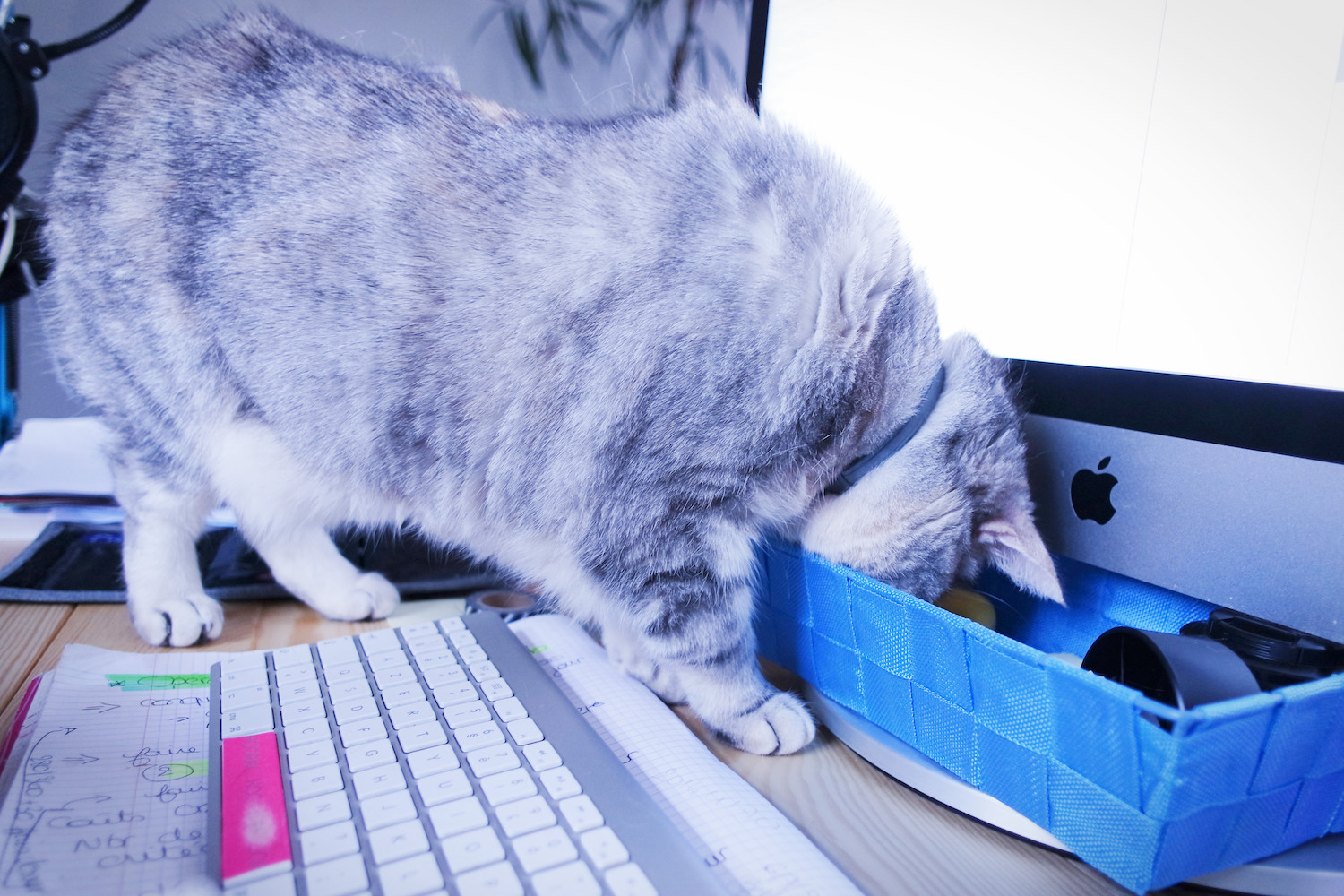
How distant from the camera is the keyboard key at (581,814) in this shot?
0.48m

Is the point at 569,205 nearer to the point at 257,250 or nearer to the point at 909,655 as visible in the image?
the point at 257,250

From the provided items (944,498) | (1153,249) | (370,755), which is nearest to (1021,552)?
(944,498)

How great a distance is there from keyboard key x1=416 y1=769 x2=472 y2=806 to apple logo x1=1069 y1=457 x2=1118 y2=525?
583 millimetres

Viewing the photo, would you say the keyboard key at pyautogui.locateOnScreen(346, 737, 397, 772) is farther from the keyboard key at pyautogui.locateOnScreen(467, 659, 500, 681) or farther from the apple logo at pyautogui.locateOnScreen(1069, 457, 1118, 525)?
the apple logo at pyautogui.locateOnScreen(1069, 457, 1118, 525)

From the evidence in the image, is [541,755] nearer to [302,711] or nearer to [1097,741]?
[302,711]

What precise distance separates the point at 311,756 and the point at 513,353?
1.40ft

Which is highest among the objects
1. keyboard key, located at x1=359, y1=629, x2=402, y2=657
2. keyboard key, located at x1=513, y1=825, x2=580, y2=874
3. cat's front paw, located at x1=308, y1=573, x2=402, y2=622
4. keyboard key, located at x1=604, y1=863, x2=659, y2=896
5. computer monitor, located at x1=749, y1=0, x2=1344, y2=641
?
computer monitor, located at x1=749, y1=0, x2=1344, y2=641

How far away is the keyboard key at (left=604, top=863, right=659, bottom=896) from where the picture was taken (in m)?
0.42

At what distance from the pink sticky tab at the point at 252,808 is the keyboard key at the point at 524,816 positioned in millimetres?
125

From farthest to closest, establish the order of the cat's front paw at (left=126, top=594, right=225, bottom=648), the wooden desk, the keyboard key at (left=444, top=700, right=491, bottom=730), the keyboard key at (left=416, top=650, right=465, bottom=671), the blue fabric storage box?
the cat's front paw at (left=126, top=594, right=225, bottom=648) → the keyboard key at (left=416, top=650, right=465, bottom=671) → the keyboard key at (left=444, top=700, right=491, bottom=730) → the wooden desk → the blue fabric storage box

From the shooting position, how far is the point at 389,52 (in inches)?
59.8

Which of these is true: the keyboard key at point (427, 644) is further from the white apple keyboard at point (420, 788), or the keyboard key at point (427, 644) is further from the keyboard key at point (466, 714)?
the keyboard key at point (466, 714)

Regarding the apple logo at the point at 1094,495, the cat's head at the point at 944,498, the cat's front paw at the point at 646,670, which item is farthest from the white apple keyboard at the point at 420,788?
the apple logo at the point at 1094,495

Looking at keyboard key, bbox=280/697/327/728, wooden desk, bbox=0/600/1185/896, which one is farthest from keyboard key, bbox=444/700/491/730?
wooden desk, bbox=0/600/1185/896
